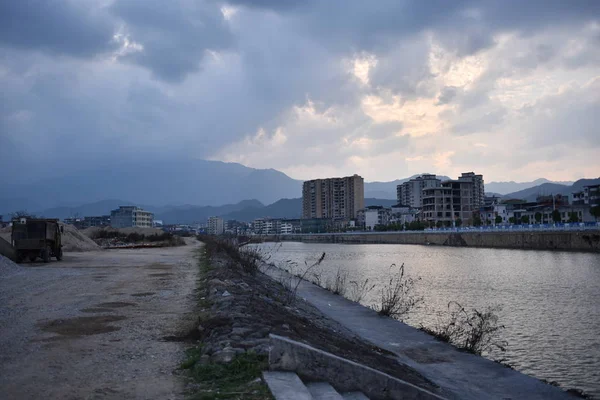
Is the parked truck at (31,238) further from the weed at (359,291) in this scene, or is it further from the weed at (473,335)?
the weed at (473,335)

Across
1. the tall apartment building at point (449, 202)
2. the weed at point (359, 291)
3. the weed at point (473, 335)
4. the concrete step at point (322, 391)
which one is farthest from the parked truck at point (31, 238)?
the tall apartment building at point (449, 202)

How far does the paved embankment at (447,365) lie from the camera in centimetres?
916

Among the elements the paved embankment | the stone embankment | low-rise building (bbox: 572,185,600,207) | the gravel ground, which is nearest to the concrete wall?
the gravel ground

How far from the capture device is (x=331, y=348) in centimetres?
838

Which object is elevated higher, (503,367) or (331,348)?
(331,348)

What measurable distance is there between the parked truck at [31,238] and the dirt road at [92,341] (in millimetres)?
13261

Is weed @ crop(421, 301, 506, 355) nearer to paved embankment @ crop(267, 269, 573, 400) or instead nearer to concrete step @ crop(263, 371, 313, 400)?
paved embankment @ crop(267, 269, 573, 400)

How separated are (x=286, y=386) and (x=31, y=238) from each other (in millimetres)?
27037

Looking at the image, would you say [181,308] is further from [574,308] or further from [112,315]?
[574,308]

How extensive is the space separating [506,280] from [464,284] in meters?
3.21

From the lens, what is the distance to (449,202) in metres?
139

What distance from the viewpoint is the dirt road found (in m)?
6.04

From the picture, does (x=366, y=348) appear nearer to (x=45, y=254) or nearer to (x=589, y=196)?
(x=45, y=254)

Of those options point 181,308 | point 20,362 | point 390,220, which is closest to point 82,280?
point 181,308
